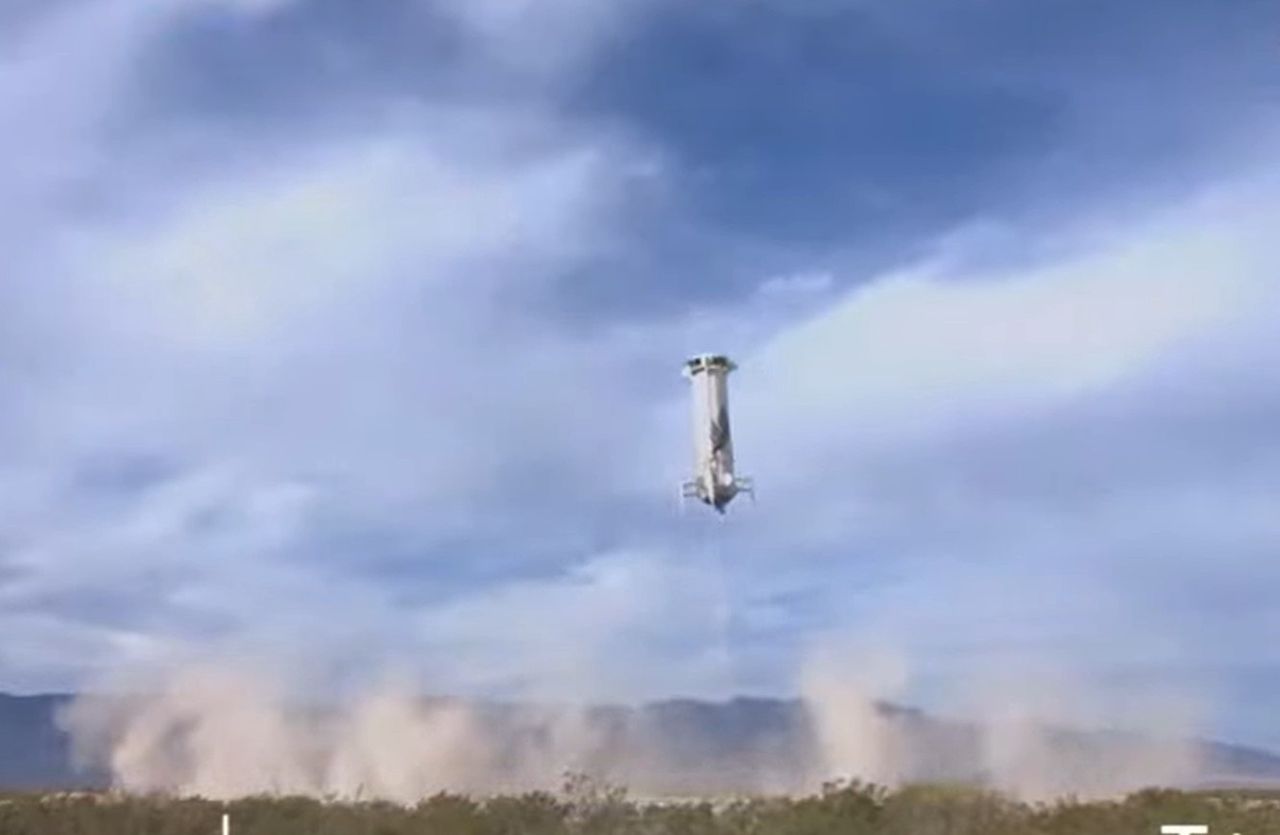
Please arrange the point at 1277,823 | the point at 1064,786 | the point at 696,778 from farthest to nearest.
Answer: the point at 696,778 < the point at 1064,786 < the point at 1277,823

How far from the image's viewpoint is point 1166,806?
51625 millimetres

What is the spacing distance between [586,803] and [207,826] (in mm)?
9675

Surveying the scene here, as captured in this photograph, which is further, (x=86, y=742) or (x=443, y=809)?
(x=86, y=742)

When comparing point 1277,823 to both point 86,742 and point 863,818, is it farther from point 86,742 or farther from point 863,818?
point 86,742

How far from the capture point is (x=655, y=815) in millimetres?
54156

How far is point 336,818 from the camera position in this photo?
53.8 metres

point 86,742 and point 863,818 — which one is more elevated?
point 86,742

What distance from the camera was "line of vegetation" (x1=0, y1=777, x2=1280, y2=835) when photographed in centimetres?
5047

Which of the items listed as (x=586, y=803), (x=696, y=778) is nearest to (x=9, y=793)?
(x=586, y=803)

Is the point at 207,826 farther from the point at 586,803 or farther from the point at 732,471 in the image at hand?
the point at 732,471

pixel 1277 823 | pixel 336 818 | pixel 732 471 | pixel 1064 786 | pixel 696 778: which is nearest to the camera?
pixel 732 471

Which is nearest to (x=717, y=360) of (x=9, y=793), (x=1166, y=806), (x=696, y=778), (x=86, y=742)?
(x=1166, y=806)

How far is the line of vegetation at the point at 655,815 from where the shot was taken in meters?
50.5

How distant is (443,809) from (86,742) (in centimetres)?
5457
